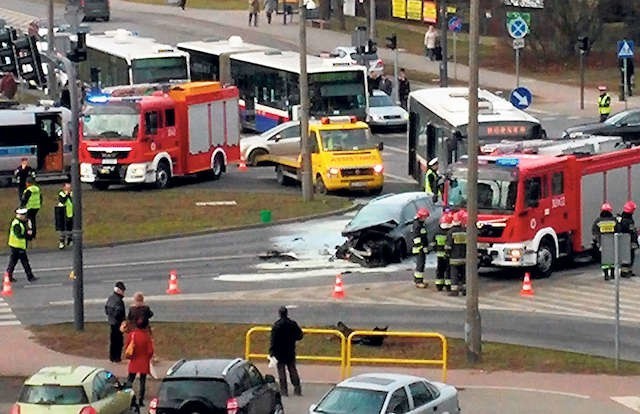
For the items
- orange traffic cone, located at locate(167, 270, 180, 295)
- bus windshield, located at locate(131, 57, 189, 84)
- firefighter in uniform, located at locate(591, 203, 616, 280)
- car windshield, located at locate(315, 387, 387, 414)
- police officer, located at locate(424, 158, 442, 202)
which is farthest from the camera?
bus windshield, located at locate(131, 57, 189, 84)

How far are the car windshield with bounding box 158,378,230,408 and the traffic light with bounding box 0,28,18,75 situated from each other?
29.2 m

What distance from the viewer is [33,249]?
40156 mm

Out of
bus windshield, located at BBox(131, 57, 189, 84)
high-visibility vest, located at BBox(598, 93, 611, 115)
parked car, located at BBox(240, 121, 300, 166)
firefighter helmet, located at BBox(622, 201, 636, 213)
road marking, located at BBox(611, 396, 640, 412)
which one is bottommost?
road marking, located at BBox(611, 396, 640, 412)

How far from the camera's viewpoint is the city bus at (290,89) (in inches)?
2307

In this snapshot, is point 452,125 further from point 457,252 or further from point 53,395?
point 53,395

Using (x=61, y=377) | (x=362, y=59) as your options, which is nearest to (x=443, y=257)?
(x=61, y=377)

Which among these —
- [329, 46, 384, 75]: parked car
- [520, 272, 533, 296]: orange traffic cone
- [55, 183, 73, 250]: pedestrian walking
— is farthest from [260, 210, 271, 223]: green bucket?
[329, 46, 384, 75]: parked car

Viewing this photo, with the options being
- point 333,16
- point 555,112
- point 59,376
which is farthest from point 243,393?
point 333,16

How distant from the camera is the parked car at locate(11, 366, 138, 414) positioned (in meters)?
22.2

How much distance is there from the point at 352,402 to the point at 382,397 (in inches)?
14.4

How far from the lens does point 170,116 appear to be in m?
50.1

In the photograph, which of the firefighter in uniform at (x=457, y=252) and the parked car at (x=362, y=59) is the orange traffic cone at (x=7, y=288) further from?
the parked car at (x=362, y=59)

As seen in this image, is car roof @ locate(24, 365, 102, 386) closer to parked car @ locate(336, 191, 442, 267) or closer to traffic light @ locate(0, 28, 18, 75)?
parked car @ locate(336, 191, 442, 267)

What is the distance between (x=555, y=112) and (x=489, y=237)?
32.5m
